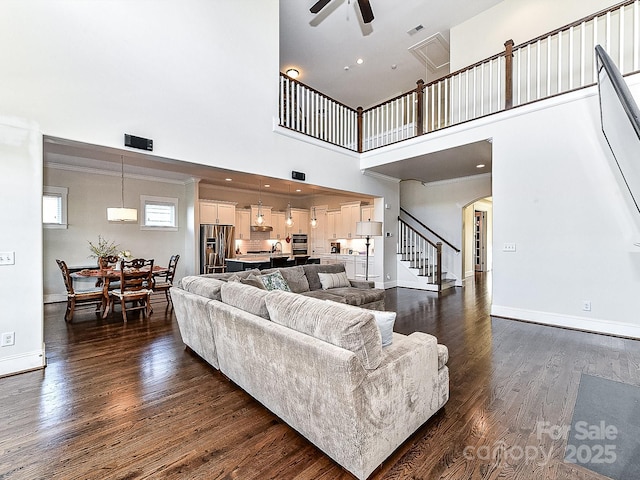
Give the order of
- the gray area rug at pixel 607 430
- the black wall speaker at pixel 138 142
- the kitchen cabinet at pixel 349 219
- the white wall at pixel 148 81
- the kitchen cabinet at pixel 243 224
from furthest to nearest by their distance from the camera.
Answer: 1. the kitchen cabinet at pixel 349 219
2. the kitchen cabinet at pixel 243 224
3. the black wall speaker at pixel 138 142
4. the white wall at pixel 148 81
5. the gray area rug at pixel 607 430

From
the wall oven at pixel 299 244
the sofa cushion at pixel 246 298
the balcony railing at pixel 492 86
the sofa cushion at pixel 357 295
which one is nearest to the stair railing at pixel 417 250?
the balcony railing at pixel 492 86

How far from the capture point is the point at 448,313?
16.8ft

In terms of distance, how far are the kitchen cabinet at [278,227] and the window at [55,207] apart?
16.4ft

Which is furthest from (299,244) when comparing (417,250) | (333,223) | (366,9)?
(366,9)

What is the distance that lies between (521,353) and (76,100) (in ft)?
18.8

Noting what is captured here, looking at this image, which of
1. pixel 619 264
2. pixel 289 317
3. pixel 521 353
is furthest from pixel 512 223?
pixel 289 317

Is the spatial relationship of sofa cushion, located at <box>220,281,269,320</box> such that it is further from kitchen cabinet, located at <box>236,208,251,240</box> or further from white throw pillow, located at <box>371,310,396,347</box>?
kitchen cabinet, located at <box>236,208,251,240</box>

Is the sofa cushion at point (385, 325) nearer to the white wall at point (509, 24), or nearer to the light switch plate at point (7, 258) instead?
the light switch plate at point (7, 258)

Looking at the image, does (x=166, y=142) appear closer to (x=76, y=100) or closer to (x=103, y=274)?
(x=76, y=100)

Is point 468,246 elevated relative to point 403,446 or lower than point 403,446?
elevated

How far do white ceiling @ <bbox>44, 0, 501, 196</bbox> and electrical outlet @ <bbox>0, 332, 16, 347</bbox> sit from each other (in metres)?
2.63


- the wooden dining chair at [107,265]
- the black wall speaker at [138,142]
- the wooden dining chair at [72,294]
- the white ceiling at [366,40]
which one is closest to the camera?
the black wall speaker at [138,142]

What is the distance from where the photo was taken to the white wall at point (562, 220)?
12.9ft

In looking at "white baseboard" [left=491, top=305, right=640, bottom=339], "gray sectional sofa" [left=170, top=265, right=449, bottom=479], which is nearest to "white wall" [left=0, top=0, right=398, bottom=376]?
"gray sectional sofa" [left=170, top=265, right=449, bottom=479]
